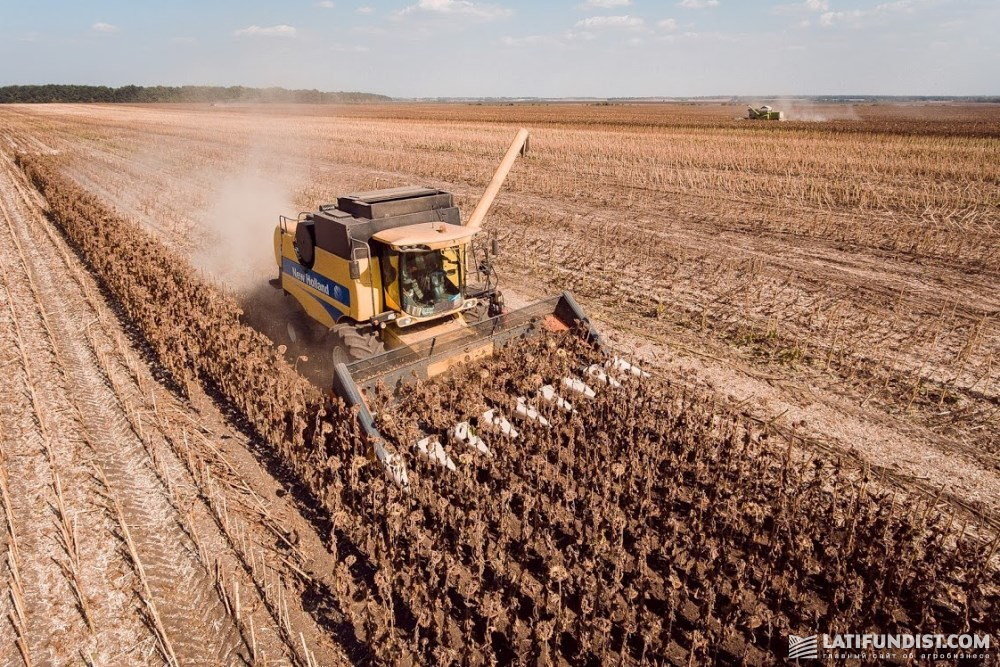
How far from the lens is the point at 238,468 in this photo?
619 centimetres

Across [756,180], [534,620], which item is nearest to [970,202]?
[756,180]

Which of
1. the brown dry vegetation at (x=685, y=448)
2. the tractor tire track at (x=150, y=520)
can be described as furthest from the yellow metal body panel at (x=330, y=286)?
the tractor tire track at (x=150, y=520)

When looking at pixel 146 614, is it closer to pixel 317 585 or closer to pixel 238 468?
pixel 317 585

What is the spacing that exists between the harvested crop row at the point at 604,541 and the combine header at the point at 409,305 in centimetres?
30

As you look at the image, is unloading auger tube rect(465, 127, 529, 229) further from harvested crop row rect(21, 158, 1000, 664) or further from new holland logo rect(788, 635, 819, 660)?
new holland logo rect(788, 635, 819, 660)

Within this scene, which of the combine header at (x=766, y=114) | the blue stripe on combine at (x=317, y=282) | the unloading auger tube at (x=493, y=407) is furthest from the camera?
the combine header at (x=766, y=114)

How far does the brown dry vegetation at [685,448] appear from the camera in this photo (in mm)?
→ 4285

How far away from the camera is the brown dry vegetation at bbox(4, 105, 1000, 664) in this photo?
169 inches

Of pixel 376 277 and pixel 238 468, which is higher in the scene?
pixel 376 277

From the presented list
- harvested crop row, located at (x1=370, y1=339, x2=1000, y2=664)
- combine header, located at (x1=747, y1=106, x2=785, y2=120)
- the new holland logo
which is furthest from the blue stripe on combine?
combine header, located at (x1=747, y1=106, x2=785, y2=120)

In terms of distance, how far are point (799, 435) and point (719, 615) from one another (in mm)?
3132

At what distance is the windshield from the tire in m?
0.59

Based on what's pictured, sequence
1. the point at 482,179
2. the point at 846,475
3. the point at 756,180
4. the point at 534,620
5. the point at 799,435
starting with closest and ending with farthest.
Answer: the point at 534,620, the point at 846,475, the point at 799,435, the point at 756,180, the point at 482,179

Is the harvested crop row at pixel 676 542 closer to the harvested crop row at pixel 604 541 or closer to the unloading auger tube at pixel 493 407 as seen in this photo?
the harvested crop row at pixel 604 541
